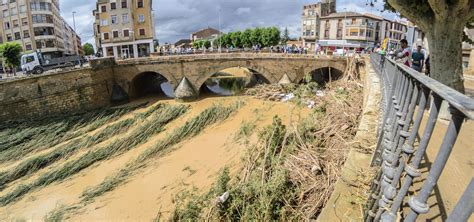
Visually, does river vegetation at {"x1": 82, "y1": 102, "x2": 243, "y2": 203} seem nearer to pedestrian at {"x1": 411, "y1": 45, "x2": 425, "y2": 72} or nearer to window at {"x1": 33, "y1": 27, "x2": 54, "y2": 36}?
pedestrian at {"x1": 411, "y1": 45, "x2": 425, "y2": 72}

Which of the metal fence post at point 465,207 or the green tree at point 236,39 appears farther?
the green tree at point 236,39

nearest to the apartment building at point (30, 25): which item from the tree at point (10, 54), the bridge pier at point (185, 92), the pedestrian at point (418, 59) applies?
the tree at point (10, 54)

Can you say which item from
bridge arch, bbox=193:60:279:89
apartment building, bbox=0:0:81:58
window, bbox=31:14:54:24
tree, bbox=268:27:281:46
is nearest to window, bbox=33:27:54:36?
apartment building, bbox=0:0:81:58

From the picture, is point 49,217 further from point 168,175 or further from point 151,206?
point 168,175

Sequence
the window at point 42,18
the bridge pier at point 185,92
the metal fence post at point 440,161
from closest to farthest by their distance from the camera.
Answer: the metal fence post at point 440,161 < the bridge pier at point 185,92 < the window at point 42,18

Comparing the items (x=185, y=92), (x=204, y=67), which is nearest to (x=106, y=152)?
(x=185, y=92)

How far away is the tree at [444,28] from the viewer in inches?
238

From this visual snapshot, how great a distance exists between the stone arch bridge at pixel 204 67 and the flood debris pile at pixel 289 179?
14141 millimetres

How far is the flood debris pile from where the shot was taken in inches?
208

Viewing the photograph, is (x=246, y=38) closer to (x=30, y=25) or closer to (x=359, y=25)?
(x=359, y=25)

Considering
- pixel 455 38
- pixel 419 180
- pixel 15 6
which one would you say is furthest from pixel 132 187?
pixel 15 6

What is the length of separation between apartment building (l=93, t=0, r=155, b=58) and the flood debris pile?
33.3m

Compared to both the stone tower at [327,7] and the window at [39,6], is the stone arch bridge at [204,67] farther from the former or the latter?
the stone tower at [327,7]

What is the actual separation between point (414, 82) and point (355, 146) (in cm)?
197
